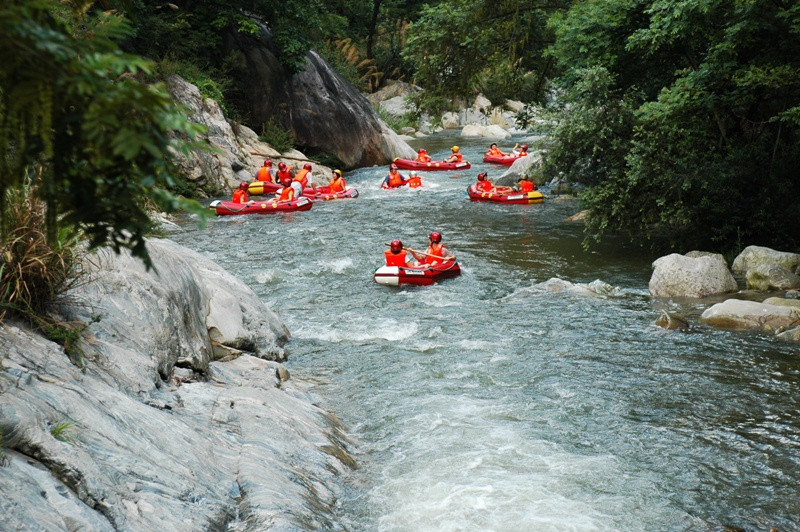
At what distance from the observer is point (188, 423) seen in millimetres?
5492

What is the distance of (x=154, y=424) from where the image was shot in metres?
4.99

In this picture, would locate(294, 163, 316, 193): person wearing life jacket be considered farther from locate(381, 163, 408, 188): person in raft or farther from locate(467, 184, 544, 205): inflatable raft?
locate(467, 184, 544, 205): inflatable raft

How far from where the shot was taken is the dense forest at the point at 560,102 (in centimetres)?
217

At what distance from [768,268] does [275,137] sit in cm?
1857

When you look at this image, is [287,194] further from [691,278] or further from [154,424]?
[154,424]

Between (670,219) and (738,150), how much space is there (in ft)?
5.33

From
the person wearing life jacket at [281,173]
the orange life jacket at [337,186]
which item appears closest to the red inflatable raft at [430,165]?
the person wearing life jacket at [281,173]

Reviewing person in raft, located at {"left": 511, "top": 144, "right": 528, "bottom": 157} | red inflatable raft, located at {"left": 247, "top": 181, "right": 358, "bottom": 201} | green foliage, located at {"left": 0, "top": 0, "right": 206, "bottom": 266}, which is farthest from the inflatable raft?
green foliage, located at {"left": 0, "top": 0, "right": 206, "bottom": 266}

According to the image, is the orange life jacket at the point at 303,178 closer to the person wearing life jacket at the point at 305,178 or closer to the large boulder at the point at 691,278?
the person wearing life jacket at the point at 305,178

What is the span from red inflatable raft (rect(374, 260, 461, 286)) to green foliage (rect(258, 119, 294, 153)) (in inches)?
592

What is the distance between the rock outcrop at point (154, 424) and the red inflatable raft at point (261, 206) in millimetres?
11903

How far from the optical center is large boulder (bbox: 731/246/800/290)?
40.1 feet

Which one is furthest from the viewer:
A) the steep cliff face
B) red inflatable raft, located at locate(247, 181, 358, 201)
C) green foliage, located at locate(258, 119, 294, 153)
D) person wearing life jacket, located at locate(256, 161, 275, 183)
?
the steep cliff face

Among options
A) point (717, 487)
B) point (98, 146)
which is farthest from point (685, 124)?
point (98, 146)
